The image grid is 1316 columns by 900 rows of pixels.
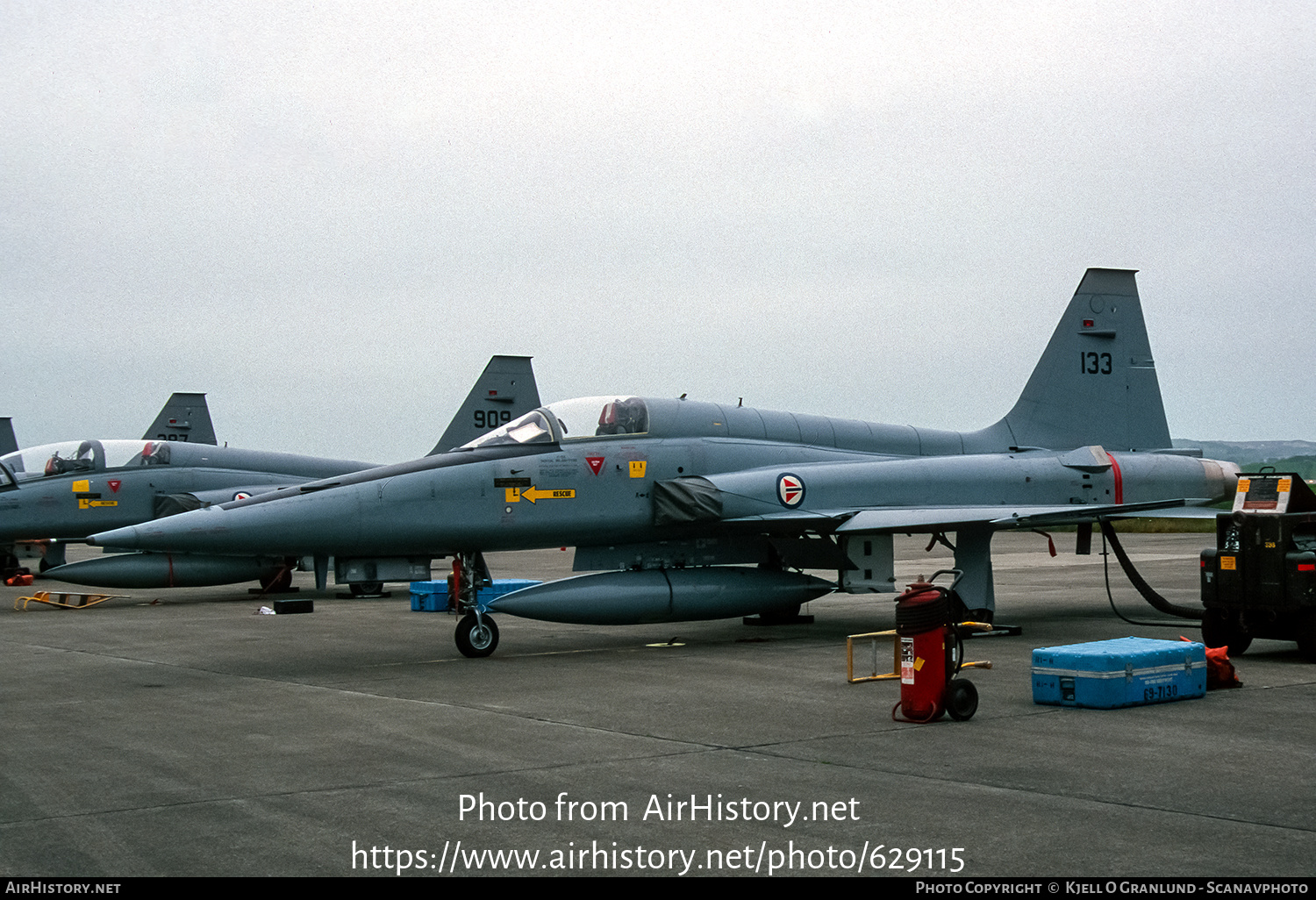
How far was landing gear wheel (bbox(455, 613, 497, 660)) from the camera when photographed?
492 inches

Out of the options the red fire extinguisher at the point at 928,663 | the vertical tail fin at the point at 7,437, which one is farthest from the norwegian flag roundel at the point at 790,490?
the vertical tail fin at the point at 7,437

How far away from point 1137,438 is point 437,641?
404 inches

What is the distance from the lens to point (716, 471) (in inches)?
557

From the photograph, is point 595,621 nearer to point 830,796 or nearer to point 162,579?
point 830,796

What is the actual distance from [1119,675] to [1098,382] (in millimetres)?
9322

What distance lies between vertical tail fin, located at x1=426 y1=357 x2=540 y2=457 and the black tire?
18162mm

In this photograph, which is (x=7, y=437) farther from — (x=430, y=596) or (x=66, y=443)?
(x=430, y=596)

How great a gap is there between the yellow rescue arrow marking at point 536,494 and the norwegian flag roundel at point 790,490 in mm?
2452

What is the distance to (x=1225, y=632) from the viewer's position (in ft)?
37.8

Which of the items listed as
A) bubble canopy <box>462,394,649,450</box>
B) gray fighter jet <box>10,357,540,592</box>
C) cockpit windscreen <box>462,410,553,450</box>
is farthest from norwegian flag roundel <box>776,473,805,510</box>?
gray fighter jet <box>10,357,540,592</box>

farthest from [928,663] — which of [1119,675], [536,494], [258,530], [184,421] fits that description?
[184,421]

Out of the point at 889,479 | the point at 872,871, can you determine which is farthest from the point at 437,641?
the point at 872,871

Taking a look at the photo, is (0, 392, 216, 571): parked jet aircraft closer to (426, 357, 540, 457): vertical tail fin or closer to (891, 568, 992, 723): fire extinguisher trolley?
(426, 357, 540, 457): vertical tail fin

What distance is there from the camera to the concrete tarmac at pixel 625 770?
17.0ft
